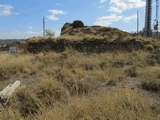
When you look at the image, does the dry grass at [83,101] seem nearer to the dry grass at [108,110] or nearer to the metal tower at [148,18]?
the dry grass at [108,110]

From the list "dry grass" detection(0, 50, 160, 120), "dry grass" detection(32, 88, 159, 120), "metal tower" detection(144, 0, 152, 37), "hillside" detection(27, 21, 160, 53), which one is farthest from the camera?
"metal tower" detection(144, 0, 152, 37)

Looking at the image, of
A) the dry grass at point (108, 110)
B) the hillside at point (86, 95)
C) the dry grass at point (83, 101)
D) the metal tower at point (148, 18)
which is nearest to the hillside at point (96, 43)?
the metal tower at point (148, 18)

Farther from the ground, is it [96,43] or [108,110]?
[96,43]

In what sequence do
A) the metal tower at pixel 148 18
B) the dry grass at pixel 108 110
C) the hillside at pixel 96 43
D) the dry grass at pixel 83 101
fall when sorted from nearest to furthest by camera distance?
A: the dry grass at pixel 108 110 → the dry grass at pixel 83 101 → the hillside at pixel 96 43 → the metal tower at pixel 148 18

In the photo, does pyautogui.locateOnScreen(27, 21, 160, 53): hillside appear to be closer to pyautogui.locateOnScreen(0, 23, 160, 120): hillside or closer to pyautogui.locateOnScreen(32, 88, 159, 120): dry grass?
pyautogui.locateOnScreen(0, 23, 160, 120): hillside

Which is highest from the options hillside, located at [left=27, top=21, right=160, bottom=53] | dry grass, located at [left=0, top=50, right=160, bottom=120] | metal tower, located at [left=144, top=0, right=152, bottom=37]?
metal tower, located at [left=144, top=0, right=152, bottom=37]

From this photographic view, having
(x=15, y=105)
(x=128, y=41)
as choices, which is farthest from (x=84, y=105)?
(x=128, y=41)

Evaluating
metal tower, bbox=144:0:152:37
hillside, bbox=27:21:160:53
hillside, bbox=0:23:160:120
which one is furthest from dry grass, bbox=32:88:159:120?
metal tower, bbox=144:0:152:37

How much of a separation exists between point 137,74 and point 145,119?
20.1ft

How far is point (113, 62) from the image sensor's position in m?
14.7

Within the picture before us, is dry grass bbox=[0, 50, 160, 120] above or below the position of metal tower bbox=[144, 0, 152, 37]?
below

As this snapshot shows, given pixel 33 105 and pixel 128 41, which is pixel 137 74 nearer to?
pixel 33 105

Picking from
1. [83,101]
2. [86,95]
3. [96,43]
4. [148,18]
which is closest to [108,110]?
[83,101]

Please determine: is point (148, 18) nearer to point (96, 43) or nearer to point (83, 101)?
point (96, 43)
